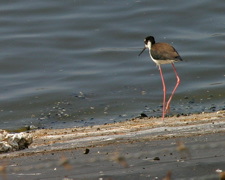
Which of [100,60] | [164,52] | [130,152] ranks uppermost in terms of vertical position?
[130,152]

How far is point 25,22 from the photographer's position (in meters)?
21.4

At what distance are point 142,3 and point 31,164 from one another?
1433cm

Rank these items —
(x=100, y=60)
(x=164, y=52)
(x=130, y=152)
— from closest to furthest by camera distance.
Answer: (x=130, y=152) → (x=164, y=52) → (x=100, y=60)

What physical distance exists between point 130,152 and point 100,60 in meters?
9.56

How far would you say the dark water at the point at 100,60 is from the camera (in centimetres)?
1486

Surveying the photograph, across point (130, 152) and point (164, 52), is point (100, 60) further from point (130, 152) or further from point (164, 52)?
point (130, 152)

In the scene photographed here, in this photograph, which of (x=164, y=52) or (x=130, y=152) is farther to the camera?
(x=164, y=52)

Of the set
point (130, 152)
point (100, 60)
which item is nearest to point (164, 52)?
point (100, 60)

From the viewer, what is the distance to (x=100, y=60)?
1830cm

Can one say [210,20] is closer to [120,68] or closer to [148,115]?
[120,68]

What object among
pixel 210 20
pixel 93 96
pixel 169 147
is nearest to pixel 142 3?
pixel 210 20

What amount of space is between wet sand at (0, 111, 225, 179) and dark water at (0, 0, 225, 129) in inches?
104

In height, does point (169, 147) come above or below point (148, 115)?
above

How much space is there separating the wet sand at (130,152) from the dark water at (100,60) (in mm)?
2632
